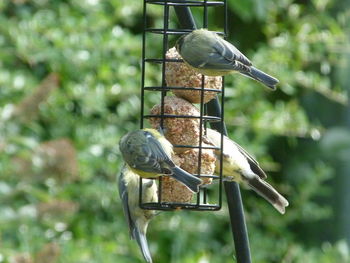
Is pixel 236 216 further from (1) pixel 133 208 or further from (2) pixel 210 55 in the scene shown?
(1) pixel 133 208

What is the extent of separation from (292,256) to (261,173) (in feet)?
8.54

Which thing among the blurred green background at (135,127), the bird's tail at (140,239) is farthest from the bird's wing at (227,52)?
the blurred green background at (135,127)

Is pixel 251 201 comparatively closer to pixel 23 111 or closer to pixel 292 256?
pixel 292 256

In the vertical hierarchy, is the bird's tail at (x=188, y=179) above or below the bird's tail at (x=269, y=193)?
above

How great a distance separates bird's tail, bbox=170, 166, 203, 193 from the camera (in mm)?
3238

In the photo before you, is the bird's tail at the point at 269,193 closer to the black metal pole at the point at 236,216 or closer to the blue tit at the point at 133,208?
the black metal pole at the point at 236,216

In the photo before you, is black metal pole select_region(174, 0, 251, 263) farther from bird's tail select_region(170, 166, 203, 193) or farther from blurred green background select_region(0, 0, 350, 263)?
blurred green background select_region(0, 0, 350, 263)

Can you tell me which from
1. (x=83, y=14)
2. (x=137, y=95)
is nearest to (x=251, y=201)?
(x=137, y=95)

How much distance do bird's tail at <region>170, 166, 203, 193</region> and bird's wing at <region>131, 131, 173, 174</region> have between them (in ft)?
0.17

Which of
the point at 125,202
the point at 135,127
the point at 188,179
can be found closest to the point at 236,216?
the point at 188,179

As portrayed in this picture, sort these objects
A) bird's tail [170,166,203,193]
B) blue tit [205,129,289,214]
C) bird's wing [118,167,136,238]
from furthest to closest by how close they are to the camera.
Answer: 1. bird's wing [118,167,136,238]
2. blue tit [205,129,289,214]
3. bird's tail [170,166,203,193]

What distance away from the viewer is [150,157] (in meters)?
3.38

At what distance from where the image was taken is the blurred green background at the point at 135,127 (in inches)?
207

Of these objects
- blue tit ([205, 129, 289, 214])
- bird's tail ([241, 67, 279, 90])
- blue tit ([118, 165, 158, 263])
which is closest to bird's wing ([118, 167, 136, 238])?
blue tit ([118, 165, 158, 263])
